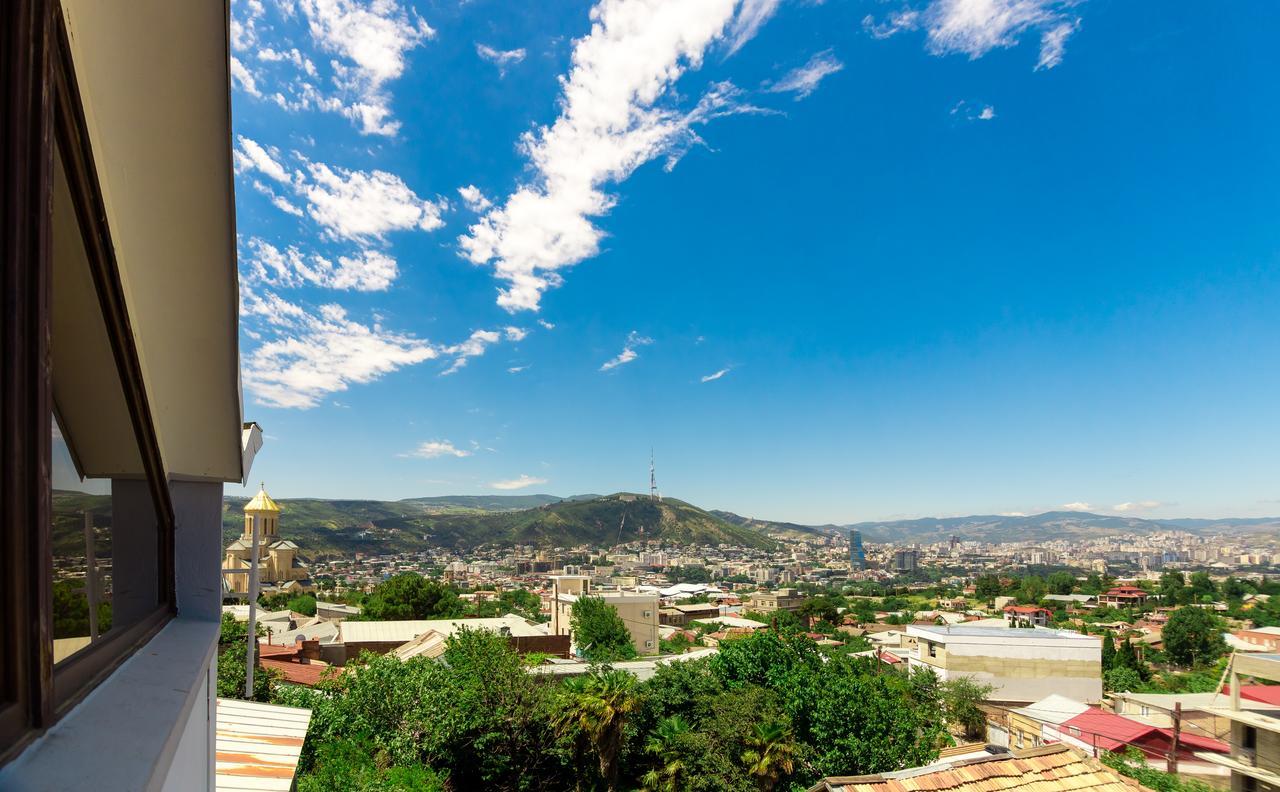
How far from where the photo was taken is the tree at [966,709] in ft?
86.3

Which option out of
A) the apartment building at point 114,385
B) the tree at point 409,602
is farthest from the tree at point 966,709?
the apartment building at point 114,385

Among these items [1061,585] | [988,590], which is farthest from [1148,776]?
[1061,585]

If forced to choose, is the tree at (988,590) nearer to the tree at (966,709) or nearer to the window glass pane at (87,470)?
the tree at (966,709)

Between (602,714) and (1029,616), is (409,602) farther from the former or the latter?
(1029,616)

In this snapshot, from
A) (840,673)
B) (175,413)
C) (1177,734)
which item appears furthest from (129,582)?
(1177,734)

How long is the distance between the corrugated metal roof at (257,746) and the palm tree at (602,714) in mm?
7775

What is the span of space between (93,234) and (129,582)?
4.38ft

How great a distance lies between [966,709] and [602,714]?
19116 millimetres

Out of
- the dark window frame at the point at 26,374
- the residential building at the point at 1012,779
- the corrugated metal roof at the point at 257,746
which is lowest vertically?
the residential building at the point at 1012,779

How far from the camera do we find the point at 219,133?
189 centimetres

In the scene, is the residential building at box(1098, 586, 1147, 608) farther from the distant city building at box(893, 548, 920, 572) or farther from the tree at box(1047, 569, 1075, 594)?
the distant city building at box(893, 548, 920, 572)

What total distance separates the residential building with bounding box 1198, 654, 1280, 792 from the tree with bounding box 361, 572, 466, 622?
117 ft

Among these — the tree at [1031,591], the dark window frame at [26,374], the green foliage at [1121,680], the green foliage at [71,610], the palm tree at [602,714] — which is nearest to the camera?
the dark window frame at [26,374]

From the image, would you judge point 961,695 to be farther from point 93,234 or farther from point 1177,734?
point 93,234
